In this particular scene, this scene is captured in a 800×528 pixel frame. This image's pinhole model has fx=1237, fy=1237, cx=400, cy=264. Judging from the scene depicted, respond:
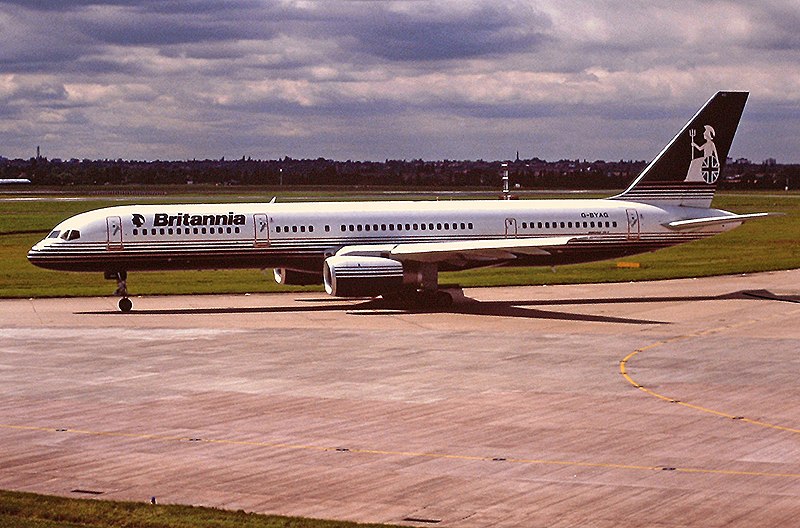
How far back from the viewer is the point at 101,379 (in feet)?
111

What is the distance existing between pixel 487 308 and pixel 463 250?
3.19m

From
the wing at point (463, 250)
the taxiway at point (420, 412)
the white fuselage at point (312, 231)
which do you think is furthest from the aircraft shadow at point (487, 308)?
the wing at point (463, 250)

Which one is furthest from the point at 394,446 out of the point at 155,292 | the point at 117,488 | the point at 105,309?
the point at 155,292

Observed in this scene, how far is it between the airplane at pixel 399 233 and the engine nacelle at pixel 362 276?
47 mm

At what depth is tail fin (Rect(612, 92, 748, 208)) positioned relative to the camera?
180 feet

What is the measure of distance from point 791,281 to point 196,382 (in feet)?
115

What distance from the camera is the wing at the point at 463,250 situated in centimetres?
4741

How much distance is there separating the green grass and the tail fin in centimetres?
3742

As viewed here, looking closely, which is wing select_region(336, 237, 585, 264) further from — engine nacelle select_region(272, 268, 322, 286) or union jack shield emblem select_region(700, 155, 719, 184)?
union jack shield emblem select_region(700, 155, 719, 184)

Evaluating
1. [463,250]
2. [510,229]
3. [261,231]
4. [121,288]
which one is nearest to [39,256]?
[121,288]

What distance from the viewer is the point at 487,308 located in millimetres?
49562

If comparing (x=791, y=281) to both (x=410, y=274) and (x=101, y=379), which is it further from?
(x=101, y=379)

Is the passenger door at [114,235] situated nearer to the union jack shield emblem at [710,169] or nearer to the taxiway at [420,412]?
the taxiway at [420,412]

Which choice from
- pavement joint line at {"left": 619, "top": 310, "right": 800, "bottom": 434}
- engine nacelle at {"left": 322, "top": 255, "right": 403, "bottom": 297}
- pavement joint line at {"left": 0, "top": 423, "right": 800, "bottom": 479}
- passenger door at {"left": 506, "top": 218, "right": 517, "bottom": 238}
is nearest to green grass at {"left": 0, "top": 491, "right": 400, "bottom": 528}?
pavement joint line at {"left": 0, "top": 423, "right": 800, "bottom": 479}
